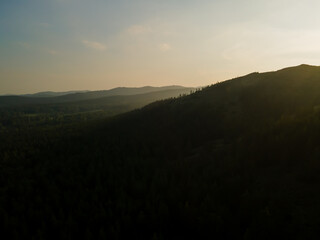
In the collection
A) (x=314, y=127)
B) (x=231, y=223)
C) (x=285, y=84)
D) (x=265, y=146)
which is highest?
(x=285, y=84)

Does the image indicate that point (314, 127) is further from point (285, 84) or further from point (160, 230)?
point (285, 84)

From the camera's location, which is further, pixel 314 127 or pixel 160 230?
pixel 314 127

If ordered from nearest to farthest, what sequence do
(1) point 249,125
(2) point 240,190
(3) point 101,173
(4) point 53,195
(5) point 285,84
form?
(2) point 240,190 < (4) point 53,195 < (3) point 101,173 < (1) point 249,125 < (5) point 285,84

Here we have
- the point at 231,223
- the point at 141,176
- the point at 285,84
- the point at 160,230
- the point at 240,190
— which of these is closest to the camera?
the point at 231,223

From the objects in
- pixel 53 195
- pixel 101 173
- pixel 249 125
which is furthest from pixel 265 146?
pixel 53 195

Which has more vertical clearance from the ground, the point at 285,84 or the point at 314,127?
the point at 285,84

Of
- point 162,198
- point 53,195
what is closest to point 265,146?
point 162,198

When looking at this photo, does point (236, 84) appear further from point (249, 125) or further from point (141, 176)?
point (141, 176)
